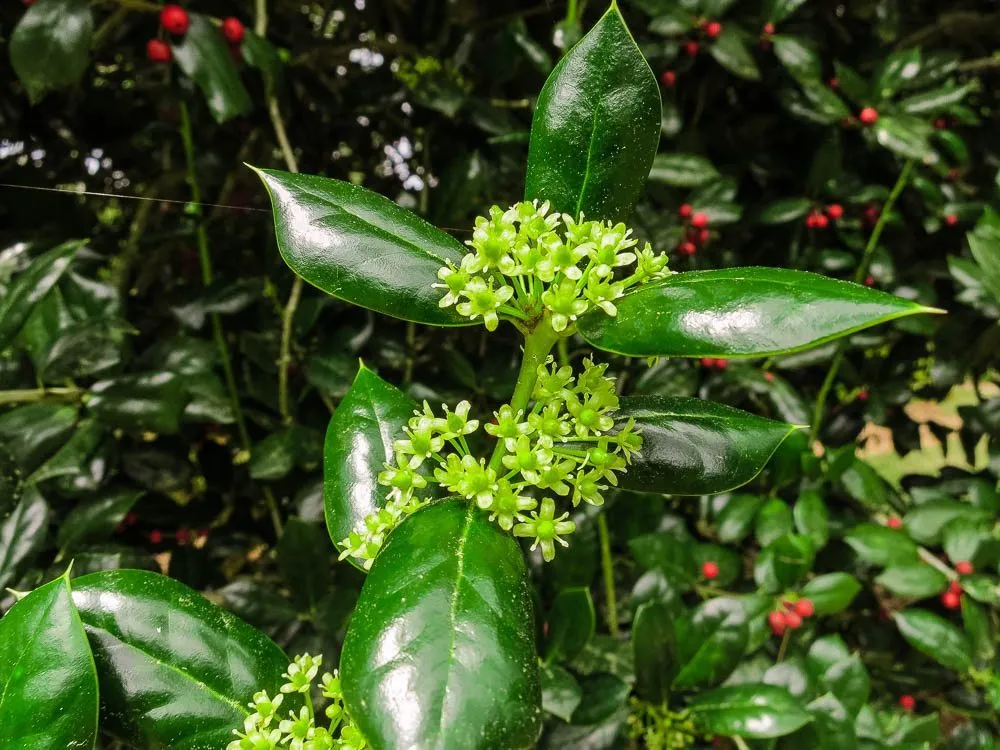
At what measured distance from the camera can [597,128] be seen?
0.57m

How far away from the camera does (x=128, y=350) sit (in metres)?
1.18

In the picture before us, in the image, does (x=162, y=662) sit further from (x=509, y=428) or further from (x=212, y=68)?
(x=212, y=68)

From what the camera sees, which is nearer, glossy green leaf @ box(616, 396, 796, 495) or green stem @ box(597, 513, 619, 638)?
glossy green leaf @ box(616, 396, 796, 495)

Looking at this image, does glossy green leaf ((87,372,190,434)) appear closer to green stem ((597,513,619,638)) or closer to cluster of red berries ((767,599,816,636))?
green stem ((597,513,619,638))

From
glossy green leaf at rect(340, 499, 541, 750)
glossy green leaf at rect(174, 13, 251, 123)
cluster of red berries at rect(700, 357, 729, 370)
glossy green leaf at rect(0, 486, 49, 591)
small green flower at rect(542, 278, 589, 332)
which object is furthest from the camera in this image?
cluster of red berries at rect(700, 357, 729, 370)

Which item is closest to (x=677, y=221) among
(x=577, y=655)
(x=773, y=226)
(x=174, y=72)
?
(x=773, y=226)

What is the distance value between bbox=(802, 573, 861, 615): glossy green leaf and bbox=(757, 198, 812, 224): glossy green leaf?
789mm

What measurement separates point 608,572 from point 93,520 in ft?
3.07

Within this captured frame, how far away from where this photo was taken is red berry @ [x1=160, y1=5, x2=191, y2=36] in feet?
3.75

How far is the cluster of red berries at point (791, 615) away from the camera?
131 centimetres

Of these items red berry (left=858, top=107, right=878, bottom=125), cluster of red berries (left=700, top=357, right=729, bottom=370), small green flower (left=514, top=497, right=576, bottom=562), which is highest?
red berry (left=858, top=107, right=878, bottom=125)

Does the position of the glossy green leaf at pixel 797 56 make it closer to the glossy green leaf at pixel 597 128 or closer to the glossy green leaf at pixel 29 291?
the glossy green leaf at pixel 597 128

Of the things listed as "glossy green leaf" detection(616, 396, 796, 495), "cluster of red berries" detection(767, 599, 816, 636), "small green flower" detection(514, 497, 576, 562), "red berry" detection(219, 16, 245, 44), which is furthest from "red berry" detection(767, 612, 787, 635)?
"red berry" detection(219, 16, 245, 44)

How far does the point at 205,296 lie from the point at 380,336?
340 mm
